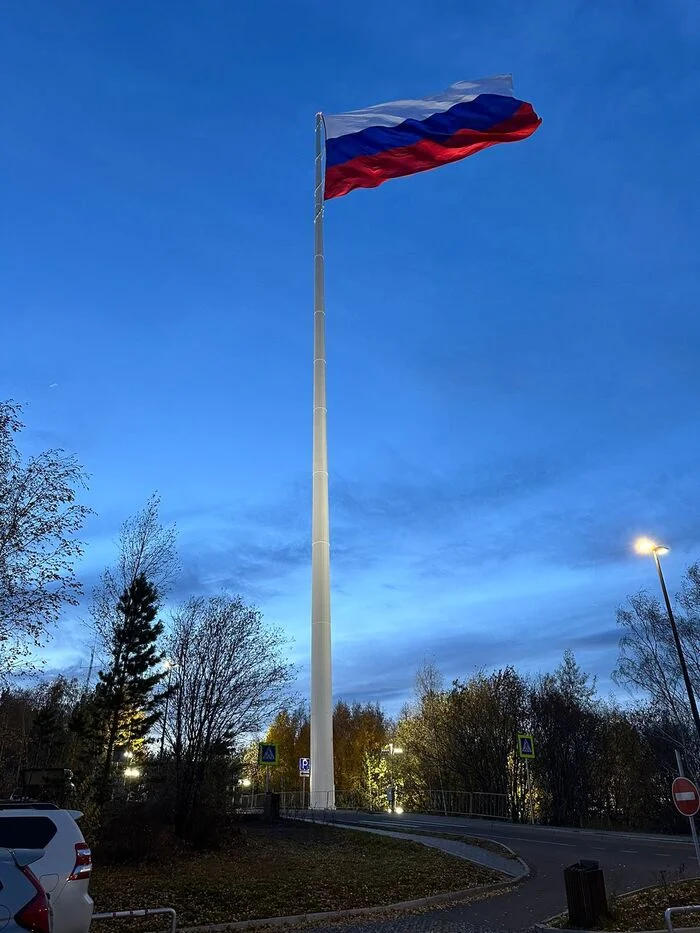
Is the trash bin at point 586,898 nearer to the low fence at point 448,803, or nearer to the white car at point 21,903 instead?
the white car at point 21,903

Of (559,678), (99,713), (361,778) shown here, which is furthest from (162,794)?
(361,778)

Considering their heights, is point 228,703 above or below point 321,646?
below

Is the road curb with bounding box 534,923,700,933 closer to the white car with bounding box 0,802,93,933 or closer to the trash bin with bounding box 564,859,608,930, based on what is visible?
the trash bin with bounding box 564,859,608,930

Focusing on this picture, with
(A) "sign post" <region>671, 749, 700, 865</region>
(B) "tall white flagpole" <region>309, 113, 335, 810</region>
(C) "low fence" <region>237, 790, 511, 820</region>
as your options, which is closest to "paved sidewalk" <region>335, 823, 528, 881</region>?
(B) "tall white flagpole" <region>309, 113, 335, 810</region>

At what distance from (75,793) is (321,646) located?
10.5m

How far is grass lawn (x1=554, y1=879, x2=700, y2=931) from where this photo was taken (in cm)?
1062

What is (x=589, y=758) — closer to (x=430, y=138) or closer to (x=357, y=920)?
(x=357, y=920)

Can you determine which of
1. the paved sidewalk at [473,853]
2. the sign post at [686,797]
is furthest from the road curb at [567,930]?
the paved sidewalk at [473,853]

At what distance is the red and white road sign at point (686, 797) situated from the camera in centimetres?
1231

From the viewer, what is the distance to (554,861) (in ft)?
66.6

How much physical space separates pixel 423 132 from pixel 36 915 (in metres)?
28.6

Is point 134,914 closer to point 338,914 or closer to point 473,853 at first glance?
point 338,914

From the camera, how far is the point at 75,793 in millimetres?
24969

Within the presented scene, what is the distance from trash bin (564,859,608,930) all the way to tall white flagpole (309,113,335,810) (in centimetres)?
1775
